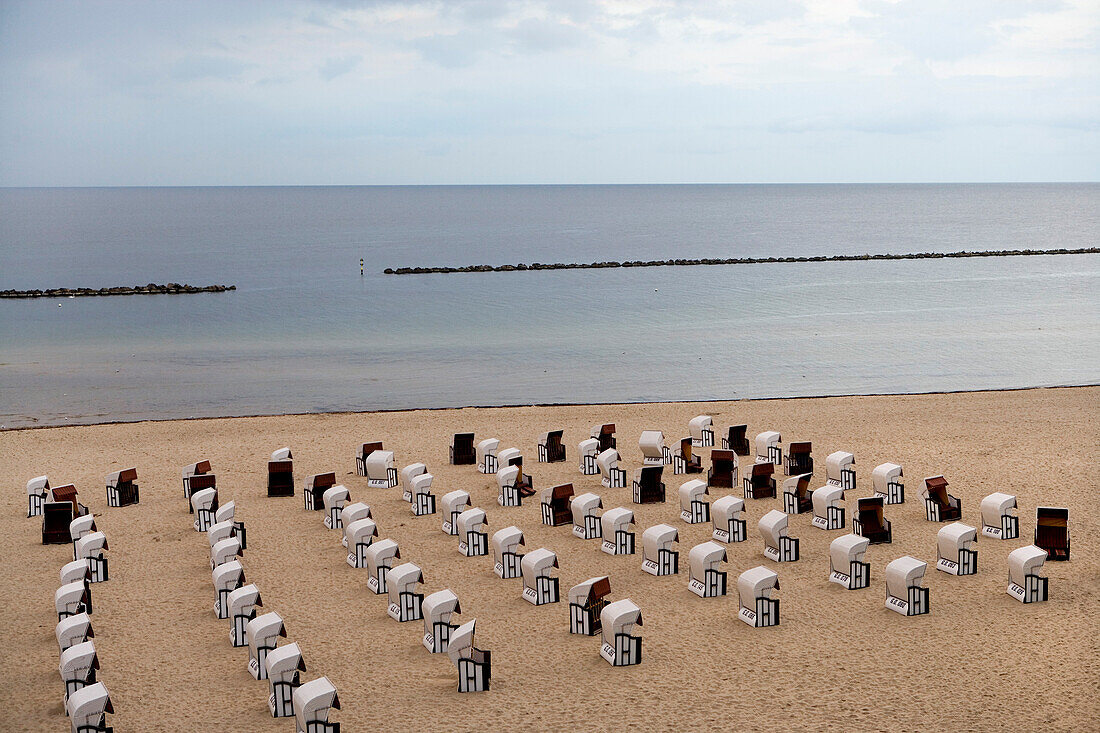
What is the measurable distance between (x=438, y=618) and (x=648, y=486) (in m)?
6.98

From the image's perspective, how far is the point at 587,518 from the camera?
16438mm

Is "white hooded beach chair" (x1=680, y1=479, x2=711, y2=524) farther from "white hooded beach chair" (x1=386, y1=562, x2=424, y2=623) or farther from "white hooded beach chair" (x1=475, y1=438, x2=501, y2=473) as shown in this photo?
"white hooded beach chair" (x1=386, y1=562, x2=424, y2=623)

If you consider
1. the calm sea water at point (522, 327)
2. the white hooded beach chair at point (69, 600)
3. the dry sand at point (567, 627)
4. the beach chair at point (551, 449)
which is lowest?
the dry sand at point (567, 627)

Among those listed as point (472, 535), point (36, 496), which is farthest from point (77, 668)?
point (36, 496)

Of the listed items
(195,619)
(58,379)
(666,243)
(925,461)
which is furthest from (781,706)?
(666,243)

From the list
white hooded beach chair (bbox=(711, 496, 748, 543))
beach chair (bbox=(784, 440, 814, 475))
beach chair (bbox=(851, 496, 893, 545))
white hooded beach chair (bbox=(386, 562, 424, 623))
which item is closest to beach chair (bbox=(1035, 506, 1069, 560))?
beach chair (bbox=(851, 496, 893, 545))

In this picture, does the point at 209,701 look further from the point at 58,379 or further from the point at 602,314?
the point at 602,314

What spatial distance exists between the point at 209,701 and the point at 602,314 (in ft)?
146

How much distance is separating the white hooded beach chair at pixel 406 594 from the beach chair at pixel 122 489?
27.3 feet

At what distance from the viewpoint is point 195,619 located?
44.8 ft

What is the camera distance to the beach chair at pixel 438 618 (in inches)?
487

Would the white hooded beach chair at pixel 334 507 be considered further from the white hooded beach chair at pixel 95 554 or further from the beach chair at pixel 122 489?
the beach chair at pixel 122 489

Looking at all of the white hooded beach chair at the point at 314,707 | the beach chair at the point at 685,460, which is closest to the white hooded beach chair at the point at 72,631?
the white hooded beach chair at the point at 314,707

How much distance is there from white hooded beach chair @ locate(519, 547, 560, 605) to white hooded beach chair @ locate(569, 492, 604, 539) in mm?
2573
